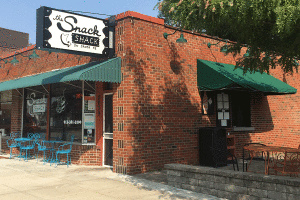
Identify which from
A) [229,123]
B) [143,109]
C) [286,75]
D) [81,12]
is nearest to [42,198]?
[143,109]

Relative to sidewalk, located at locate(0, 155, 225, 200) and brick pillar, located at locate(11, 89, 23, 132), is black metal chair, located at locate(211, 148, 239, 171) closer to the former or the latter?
sidewalk, located at locate(0, 155, 225, 200)

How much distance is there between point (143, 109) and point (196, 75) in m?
2.74

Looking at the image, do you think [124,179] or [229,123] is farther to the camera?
[229,123]

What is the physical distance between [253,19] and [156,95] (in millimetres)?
4689

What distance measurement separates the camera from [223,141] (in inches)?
397

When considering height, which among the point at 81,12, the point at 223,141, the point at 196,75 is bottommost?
the point at 223,141

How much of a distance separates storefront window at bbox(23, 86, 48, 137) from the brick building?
0.08 meters

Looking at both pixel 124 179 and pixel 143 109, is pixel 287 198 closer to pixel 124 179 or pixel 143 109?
pixel 124 179

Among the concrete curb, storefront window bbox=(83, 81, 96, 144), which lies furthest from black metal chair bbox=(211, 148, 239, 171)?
storefront window bbox=(83, 81, 96, 144)

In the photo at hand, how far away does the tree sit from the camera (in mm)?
4867

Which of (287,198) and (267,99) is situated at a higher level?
(267,99)

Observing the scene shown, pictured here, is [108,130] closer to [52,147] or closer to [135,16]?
[52,147]

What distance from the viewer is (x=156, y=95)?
9.46 m

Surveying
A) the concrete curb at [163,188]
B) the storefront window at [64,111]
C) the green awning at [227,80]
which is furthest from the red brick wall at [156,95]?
the storefront window at [64,111]
